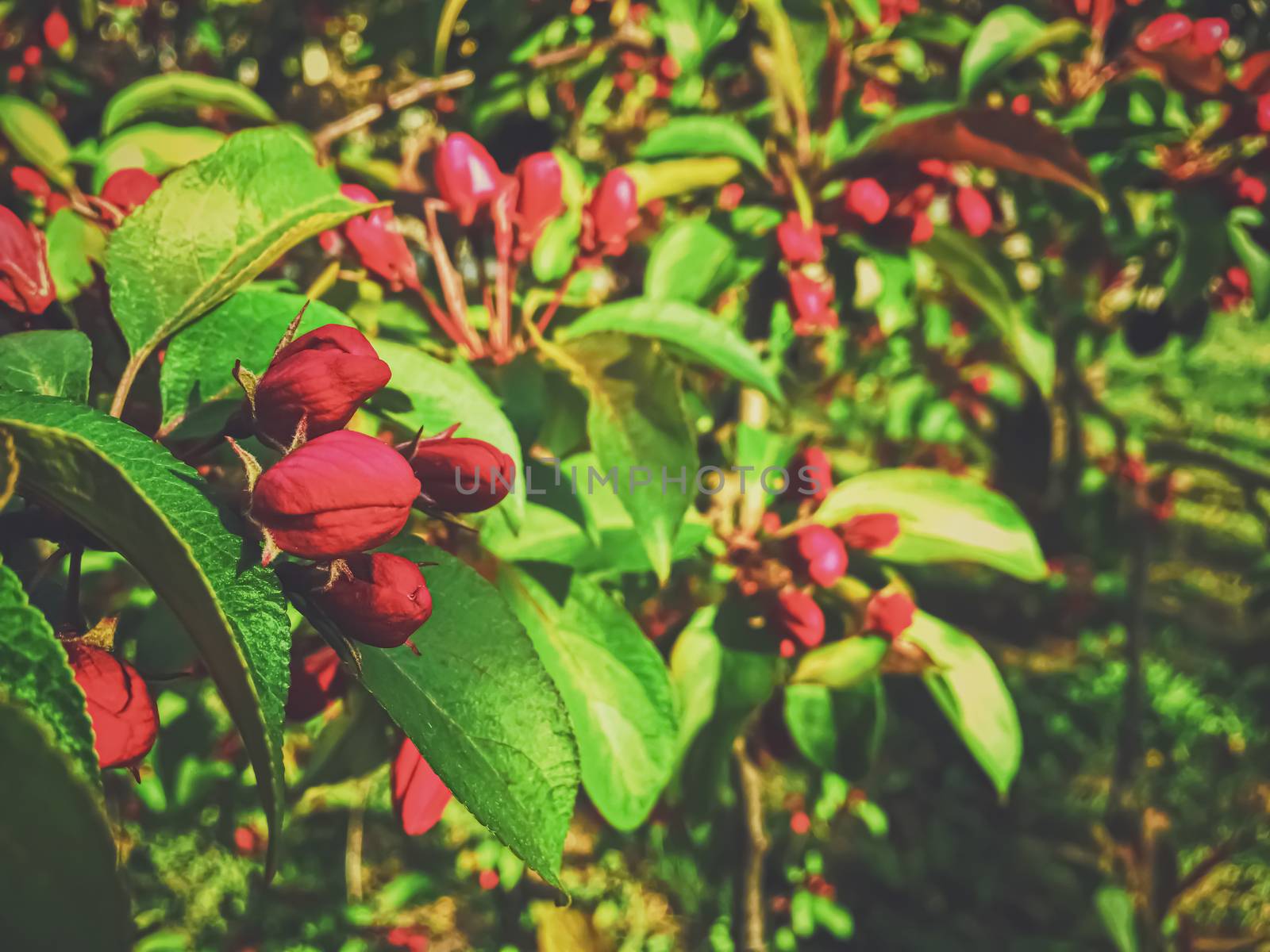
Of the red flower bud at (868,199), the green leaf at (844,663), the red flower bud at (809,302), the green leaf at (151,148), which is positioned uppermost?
the green leaf at (151,148)

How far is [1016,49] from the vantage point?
0.92m

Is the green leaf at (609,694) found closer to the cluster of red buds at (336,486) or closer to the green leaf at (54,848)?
the cluster of red buds at (336,486)

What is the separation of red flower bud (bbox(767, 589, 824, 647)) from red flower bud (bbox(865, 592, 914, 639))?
49 mm

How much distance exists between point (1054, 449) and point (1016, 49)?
972 mm

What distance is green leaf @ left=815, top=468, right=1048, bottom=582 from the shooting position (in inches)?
36.6

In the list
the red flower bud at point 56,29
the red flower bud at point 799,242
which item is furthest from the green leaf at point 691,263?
the red flower bud at point 56,29

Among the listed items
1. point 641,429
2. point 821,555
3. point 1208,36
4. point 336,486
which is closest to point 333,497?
point 336,486

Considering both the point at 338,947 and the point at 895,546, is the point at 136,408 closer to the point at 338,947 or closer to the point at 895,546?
the point at 895,546

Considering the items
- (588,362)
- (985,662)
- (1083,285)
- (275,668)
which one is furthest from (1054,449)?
(275,668)

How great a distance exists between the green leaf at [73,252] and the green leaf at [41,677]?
39 centimetres

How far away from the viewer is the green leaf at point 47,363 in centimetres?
42

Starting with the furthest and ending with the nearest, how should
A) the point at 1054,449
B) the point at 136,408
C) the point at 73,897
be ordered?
the point at 1054,449 < the point at 136,408 < the point at 73,897

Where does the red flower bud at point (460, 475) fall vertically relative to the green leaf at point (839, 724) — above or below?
above

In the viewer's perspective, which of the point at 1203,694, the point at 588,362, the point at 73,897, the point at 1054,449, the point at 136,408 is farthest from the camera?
the point at 1203,694
